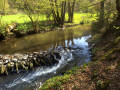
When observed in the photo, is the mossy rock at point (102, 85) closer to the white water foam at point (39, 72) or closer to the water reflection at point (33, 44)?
the white water foam at point (39, 72)

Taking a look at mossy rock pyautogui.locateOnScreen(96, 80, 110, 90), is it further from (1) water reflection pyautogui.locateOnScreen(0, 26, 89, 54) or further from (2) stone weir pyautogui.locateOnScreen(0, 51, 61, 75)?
(1) water reflection pyautogui.locateOnScreen(0, 26, 89, 54)

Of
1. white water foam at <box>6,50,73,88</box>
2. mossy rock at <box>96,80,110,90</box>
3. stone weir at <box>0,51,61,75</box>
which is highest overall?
mossy rock at <box>96,80,110,90</box>

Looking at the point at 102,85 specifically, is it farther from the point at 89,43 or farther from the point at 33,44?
the point at 33,44

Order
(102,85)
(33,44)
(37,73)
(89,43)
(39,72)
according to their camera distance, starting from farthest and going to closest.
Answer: (33,44) → (89,43) → (39,72) → (37,73) → (102,85)

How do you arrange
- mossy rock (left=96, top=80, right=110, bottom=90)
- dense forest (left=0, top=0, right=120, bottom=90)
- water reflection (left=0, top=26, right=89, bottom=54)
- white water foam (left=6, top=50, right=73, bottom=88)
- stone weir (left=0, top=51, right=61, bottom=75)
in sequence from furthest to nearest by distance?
water reflection (left=0, top=26, right=89, bottom=54)
stone weir (left=0, top=51, right=61, bottom=75)
white water foam (left=6, top=50, right=73, bottom=88)
dense forest (left=0, top=0, right=120, bottom=90)
mossy rock (left=96, top=80, right=110, bottom=90)

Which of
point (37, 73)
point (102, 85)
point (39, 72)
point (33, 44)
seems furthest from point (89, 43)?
point (102, 85)

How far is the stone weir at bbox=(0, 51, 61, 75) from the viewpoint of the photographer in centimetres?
858

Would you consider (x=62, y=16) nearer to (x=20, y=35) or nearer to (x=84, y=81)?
(x=20, y=35)

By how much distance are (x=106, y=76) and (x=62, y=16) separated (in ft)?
74.4

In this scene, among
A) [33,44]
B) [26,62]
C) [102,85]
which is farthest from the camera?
[33,44]

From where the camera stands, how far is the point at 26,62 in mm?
9141

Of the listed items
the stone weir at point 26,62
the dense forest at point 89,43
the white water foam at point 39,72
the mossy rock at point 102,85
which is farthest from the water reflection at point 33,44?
the mossy rock at point 102,85

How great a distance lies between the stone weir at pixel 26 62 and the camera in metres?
8.58

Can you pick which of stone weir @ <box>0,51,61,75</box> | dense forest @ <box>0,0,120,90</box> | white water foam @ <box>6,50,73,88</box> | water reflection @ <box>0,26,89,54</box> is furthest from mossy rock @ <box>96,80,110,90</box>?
water reflection @ <box>0,26,89,54</box>
